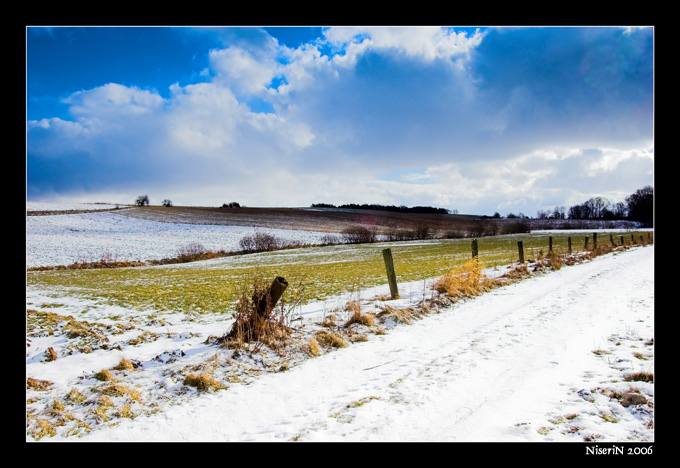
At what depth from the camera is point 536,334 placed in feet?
21.1

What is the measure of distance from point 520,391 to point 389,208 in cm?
12125

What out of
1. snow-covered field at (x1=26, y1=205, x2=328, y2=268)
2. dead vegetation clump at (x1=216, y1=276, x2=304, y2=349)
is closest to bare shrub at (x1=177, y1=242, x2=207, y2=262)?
snow-covered field at (x1=26, y1=205, x2=328, y2=268)

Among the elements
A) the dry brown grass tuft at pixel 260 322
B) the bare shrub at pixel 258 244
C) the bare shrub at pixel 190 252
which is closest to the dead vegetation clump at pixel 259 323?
the dry brown grass tuft at pixel 260 322

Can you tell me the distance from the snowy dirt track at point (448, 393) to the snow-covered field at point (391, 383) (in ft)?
0.06

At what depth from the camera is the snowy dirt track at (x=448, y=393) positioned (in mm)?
3389

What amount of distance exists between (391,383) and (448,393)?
2.45 feet

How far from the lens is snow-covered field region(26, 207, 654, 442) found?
11.3 ft

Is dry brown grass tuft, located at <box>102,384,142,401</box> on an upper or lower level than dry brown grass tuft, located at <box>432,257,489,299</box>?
lower

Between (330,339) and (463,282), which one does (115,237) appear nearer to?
(463,282)

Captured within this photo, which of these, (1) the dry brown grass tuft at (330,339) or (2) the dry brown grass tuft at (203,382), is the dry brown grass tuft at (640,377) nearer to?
(1) the dry brown grass tuft at (330,339)

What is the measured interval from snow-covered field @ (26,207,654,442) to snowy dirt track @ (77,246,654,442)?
0.02 meters

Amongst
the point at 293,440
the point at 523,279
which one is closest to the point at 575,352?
the point at 293,440

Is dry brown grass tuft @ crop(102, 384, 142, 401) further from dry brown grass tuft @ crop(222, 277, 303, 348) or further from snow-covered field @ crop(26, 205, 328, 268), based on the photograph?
snow-covered field @ crop(26, 205, 328, 268)
